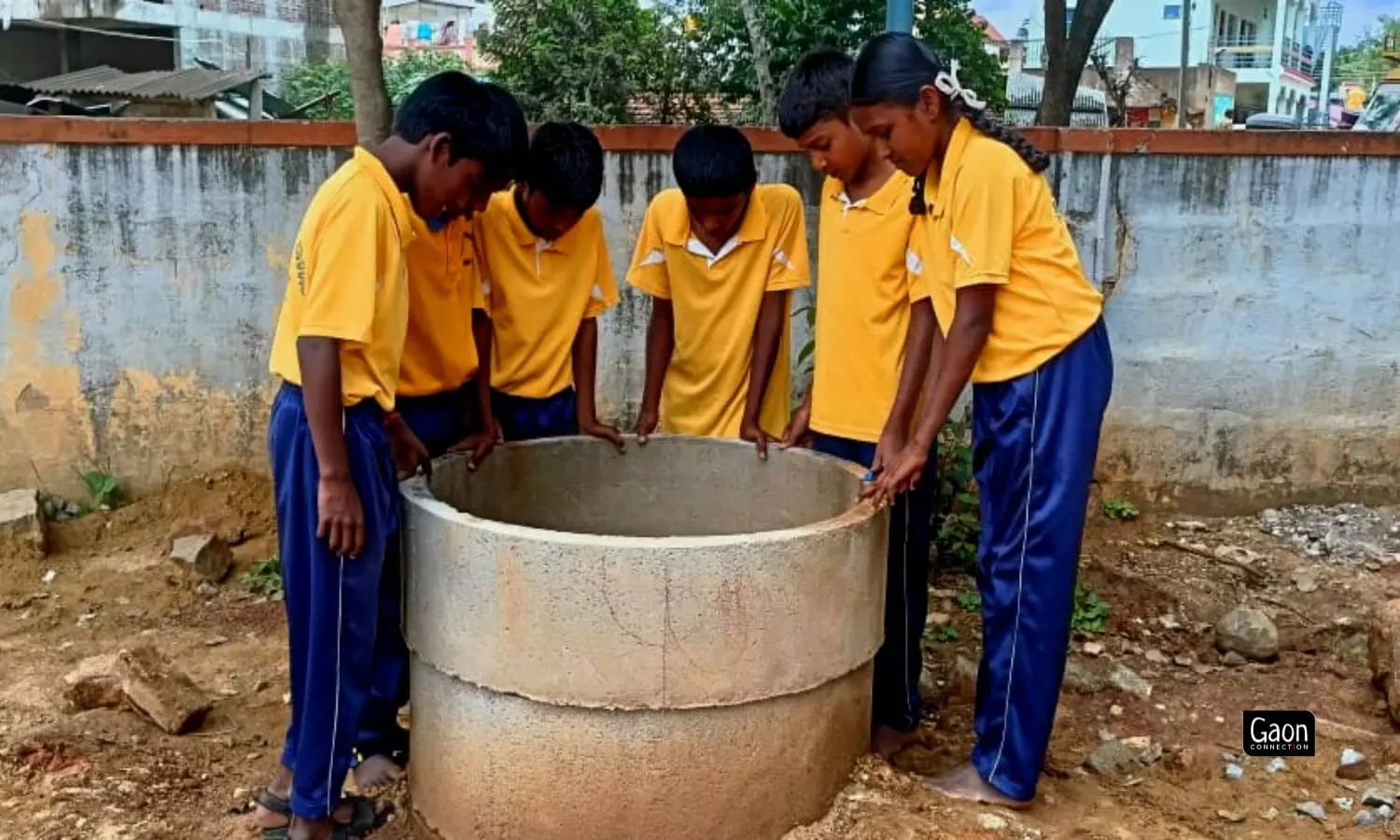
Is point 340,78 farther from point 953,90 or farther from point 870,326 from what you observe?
point 953,90

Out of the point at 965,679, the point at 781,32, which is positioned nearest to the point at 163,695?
the point at 965,679

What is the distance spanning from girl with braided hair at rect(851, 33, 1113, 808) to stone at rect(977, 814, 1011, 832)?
0.45 feet

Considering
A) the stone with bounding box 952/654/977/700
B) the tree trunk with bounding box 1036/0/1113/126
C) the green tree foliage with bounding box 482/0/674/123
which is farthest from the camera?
the green tree foliage with bounding box 482/0/674/123

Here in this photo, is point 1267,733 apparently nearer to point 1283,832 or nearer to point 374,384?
point 1283,832

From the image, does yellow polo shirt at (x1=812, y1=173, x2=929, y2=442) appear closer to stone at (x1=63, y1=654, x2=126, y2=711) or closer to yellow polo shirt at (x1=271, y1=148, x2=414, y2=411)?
yellow polo shirt at (x1=271, y1=148, x2=414, y2=411)

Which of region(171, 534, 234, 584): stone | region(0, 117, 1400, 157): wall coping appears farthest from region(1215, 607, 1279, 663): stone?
region(171, 534, 234, 584): stone

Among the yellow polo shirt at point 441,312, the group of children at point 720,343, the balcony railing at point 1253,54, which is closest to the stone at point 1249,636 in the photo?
the group of children at point 720,343

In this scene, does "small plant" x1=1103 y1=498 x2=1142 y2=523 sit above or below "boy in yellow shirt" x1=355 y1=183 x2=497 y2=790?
below

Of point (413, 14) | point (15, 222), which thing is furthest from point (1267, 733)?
point (413, 14)

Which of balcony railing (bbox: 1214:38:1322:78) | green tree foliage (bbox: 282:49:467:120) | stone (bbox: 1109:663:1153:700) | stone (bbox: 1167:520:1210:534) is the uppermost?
balcony railing (bbox: 1214:38:1322:78)

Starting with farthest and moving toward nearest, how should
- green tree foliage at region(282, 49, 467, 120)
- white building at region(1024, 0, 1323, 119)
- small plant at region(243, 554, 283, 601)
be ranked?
white building at region(1024, 0, 1323, 119) < green tree foliage at region(282, 49, 467, 120) < small plant at region(243, 554, 283, 601)

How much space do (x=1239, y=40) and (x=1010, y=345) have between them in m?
40.0

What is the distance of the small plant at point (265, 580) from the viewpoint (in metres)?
4.77

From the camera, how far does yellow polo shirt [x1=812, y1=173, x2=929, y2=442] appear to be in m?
3.19
